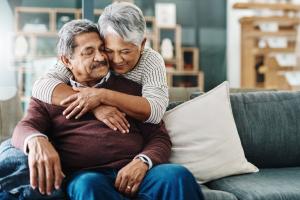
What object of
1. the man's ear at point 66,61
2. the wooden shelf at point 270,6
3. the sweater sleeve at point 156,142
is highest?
the wooden shelf at point 270,6

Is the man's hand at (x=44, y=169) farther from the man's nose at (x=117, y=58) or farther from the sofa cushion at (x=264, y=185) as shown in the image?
the sofa cushion at (x=264, y=185)

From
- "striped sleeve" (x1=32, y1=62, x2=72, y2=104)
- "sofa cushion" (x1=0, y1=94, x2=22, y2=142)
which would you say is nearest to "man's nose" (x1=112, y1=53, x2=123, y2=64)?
"striped sleeve" (x1=32, y1=62, x2=72, y2=104)

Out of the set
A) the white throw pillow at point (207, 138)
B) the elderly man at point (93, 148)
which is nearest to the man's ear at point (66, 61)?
the elderly man at point (93, 148)

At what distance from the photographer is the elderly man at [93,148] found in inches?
54.7

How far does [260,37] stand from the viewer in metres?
5.87

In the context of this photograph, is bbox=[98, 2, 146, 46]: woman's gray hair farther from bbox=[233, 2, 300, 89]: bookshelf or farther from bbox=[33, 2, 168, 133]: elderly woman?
bbox=[233, 2, 300, 89]: bookshelf

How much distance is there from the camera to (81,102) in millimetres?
1610

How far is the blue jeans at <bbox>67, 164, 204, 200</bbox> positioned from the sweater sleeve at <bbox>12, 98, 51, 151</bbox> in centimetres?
24

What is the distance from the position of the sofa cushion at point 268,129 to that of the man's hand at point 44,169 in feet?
3.24

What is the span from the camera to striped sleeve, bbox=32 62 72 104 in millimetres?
1671

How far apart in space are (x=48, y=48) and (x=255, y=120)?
14.5 feet

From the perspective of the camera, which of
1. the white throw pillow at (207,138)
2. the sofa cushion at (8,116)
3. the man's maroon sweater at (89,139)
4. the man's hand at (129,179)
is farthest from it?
the sofa cushion at (8,116)

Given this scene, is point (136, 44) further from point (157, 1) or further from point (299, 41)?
point (157, 1)

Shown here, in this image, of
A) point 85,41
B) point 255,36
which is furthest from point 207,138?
point 255,36
